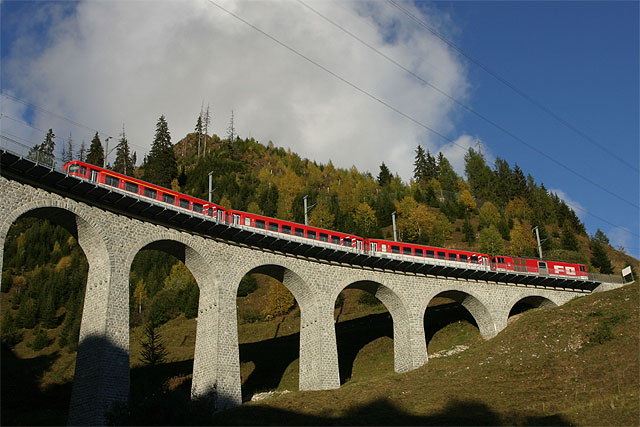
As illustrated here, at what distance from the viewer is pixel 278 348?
197 feet

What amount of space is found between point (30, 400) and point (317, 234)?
85.8 feet

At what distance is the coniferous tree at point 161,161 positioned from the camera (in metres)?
105

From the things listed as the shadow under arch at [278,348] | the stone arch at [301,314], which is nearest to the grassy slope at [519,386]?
the stone arch at [301,314]

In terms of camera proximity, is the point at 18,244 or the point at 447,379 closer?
the point at 447,379

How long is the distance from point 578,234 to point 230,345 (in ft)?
326

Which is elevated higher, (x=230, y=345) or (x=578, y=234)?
(x=578, y=234)

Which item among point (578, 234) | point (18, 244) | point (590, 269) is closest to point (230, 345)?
point (590, 269)

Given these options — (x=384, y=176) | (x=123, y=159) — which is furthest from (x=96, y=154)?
(x=384, y=176)

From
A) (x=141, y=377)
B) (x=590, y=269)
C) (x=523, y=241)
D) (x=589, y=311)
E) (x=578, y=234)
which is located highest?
(x=578, y=234)

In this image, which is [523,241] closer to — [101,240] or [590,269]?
[590,269]

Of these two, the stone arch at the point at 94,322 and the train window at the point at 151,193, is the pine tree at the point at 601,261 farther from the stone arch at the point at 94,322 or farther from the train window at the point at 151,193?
the stone arch at the point at 94,322

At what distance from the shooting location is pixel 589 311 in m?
52.2

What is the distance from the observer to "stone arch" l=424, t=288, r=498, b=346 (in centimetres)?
5525

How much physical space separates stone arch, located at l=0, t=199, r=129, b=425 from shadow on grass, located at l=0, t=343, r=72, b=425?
5534 mm
